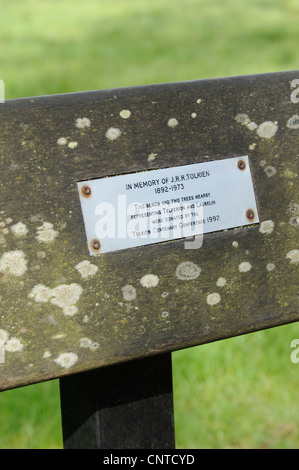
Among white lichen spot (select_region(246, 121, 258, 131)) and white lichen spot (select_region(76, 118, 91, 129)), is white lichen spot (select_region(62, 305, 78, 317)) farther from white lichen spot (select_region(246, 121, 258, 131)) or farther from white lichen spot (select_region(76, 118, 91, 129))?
white lichen spot (select_region(246, 121, 258, 131))

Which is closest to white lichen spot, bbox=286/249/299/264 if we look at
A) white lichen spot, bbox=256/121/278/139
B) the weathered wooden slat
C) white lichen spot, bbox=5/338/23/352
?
the weathered wooden slat

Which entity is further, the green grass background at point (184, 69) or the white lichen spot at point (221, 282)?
the green grass background at point (184, 69)

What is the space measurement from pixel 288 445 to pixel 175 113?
5.29 feet

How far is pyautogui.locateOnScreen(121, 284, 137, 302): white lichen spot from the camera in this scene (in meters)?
1.18

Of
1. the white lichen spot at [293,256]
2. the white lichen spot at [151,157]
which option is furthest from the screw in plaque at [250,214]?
the white lichen spot at [151,157]

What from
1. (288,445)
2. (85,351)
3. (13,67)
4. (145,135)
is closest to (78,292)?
(85,351)

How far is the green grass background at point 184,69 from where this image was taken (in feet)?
8.29

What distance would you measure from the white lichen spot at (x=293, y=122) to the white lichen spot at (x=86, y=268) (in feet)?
1.58

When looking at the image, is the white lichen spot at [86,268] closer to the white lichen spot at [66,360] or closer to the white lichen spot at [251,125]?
the white lichen spot at [66,360]

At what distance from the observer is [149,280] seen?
1197 mm

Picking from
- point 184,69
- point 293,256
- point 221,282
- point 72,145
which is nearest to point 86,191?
point 72,145

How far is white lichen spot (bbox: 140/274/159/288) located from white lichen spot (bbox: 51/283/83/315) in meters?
0.11

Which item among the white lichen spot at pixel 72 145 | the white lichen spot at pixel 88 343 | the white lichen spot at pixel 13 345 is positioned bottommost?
the white lichen spot at pixel 13 345

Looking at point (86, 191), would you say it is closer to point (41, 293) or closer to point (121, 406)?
point (41, 293)
